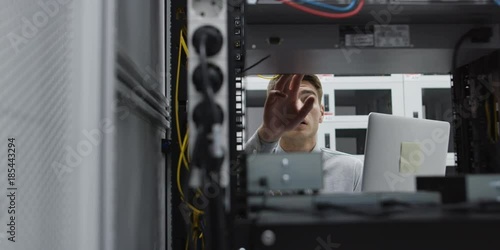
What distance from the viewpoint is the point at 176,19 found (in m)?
1.20

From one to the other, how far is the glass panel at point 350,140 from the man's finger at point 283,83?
1.41 m

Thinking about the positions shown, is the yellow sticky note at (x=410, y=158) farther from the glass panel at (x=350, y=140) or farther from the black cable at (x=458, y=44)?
the glass panel at (x=350, y=140)

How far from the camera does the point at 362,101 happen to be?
2.56 metres

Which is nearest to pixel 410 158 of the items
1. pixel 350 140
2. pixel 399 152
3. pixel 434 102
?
pixel 399 152

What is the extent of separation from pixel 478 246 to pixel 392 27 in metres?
0.44

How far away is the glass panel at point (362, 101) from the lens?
2.50 metres

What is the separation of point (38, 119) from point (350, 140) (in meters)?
1.98

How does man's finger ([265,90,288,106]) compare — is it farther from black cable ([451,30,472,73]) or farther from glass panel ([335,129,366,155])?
glass panel ([335,129,366,155])

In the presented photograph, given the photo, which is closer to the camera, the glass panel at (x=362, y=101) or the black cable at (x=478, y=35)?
the black cable at (x=478, y=35)

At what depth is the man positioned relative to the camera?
1083 millimetres

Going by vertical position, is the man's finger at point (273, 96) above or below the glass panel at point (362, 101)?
below

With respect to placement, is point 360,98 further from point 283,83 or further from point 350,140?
point 283,83

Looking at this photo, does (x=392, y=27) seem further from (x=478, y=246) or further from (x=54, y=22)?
(x=54, y=22)

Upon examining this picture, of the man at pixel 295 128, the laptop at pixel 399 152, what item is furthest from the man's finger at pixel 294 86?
the laptop at pixel 399 152
